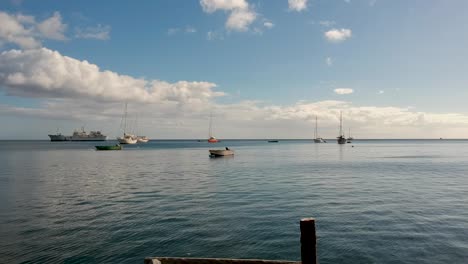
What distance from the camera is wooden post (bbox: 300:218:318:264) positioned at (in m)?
9.28

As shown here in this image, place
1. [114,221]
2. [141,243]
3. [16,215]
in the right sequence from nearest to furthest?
[141,243] → [114,221] → [16,215]

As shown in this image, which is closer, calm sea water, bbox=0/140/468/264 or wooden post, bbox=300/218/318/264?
wooden post, bbox=300/218/318/264

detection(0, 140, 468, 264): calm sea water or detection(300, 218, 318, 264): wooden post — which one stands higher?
detection(300, 218, 318, 264): wooden post

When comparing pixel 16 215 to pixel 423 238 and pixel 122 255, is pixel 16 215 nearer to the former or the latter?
pixel 122 255

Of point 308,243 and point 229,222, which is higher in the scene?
point 308,243

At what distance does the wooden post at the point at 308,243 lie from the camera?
30.5ft

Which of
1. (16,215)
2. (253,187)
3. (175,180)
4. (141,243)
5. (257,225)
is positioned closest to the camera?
(141,243)

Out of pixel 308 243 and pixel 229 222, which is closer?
pixel 308 243

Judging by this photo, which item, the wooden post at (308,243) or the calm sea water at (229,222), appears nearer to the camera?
the wooden post at (308,243)

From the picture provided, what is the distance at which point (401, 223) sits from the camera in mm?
20469

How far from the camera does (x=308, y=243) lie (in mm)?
9375

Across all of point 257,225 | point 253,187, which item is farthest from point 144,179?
point 257,225

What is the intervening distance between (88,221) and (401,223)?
20.4 meters

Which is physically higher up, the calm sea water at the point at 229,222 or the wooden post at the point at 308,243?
the wooden post at the point at 308,243
